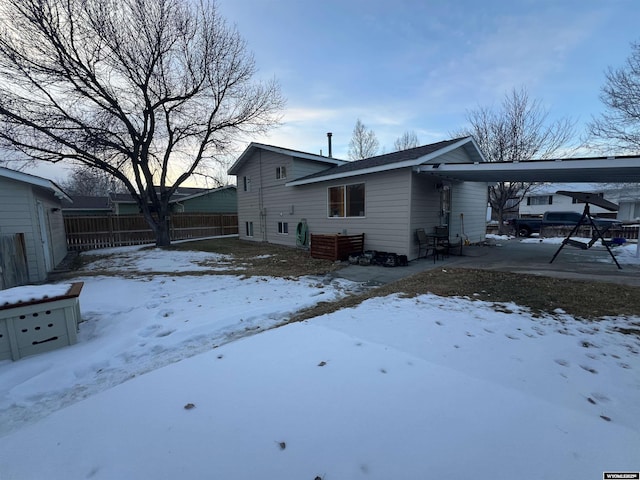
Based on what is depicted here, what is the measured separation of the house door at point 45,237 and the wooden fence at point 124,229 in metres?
5.38

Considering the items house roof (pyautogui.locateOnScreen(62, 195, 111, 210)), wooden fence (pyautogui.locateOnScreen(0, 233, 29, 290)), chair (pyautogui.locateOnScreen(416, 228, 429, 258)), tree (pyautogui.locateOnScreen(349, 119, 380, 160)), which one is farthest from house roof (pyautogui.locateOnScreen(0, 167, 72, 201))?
tree (pyautogui.locateOnScreen(349, 119, 380, 160))

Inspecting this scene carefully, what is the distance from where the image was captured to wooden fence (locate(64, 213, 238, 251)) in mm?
13305

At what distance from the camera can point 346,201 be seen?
985 cm

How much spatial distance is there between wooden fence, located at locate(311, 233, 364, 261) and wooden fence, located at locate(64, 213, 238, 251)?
11586mm

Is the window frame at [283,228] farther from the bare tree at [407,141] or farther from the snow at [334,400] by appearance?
the bare tree at [407,141]

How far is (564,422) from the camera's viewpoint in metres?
1.77

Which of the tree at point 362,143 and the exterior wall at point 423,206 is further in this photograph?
the tree at point 362,143

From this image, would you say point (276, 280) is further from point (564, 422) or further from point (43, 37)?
point (43, 37)

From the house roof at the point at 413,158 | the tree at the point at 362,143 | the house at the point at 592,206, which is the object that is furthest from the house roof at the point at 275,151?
the house at the point at 592,206

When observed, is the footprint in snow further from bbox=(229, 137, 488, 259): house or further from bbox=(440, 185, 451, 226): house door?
bbox=(440, 185, 451, 226): house door

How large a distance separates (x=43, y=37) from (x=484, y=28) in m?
15.3

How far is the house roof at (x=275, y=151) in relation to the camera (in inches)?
484

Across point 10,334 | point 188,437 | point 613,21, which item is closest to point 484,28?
point 613,21

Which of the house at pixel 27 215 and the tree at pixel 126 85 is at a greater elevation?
the tree at pixel 126 85
